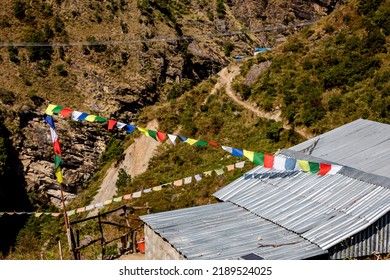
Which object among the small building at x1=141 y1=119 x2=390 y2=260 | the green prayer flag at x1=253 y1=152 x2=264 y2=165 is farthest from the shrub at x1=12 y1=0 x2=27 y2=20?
the green prayer flag at x1=253 y1=152 x2=264 y2=165

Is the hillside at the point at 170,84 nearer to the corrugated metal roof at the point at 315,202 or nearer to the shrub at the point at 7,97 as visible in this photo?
the shrub at the point at 7,97

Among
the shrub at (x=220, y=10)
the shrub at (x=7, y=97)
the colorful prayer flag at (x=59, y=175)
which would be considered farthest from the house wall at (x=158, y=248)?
the shrub at (x=220, y=10)

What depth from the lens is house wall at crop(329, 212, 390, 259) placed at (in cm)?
1293

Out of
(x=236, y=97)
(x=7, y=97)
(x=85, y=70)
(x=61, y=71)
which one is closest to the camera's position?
(x=236, y=97)

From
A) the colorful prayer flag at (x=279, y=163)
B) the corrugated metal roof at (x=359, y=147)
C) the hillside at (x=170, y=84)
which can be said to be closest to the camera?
the colorful prayer flag at (x=279, y=163)

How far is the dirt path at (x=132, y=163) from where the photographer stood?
39.4 metres

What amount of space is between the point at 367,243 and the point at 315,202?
87.1 inches

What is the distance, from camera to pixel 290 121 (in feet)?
107

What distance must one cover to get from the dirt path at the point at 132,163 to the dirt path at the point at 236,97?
22.5ft

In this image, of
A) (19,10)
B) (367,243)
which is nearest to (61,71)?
(19,10)

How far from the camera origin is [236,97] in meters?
38.9

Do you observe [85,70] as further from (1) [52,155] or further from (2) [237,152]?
(2) [237,152]

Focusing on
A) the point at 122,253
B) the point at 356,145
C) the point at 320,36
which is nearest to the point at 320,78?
the point at 320,36

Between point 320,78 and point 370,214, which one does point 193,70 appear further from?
point 370,214
